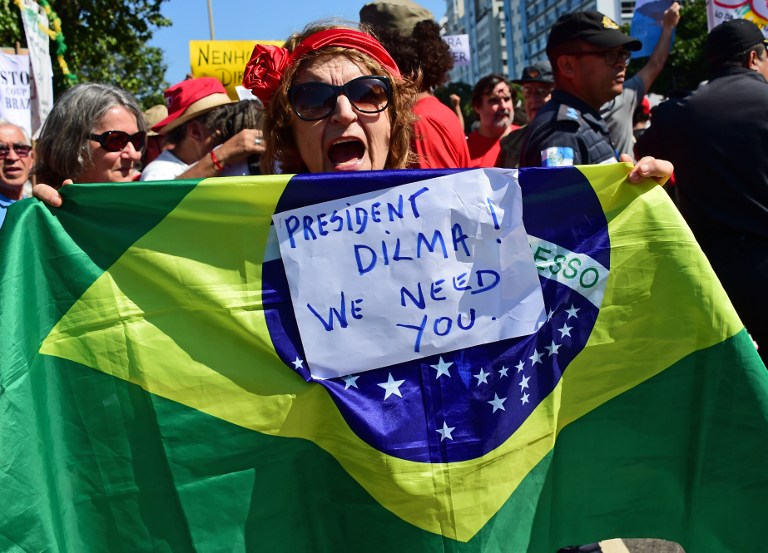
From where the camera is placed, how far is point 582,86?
11.0 ft

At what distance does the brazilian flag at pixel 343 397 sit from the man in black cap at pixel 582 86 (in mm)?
1142

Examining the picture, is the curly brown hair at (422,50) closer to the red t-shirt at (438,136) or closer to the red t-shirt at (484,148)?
the red t-shirt at (438,136)

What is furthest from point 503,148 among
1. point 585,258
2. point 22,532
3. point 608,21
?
point 22,532

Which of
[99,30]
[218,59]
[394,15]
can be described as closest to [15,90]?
[218,59]

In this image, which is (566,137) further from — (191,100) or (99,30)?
(99,30)

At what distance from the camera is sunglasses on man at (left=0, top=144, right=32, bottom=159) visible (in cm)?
433

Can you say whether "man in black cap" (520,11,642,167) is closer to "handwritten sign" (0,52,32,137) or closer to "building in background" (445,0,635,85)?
"handwritten sign" (0,52,32,137)

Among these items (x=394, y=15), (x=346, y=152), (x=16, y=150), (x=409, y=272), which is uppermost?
(x=394, y=15)

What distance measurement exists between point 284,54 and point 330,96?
0.73 feet

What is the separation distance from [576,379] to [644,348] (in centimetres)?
20

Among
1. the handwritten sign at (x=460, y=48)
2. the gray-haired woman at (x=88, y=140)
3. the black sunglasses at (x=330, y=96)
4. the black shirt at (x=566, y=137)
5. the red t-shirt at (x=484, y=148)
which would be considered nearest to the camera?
the black sunglasses at (x=330, y=96)

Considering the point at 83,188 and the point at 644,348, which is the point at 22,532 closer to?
the point at 83,188

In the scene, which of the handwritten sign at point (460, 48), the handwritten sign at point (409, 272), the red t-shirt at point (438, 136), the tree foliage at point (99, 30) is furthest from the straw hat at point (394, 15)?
the tree foliage at point (99, 30)

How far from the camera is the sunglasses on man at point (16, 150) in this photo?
433cm
